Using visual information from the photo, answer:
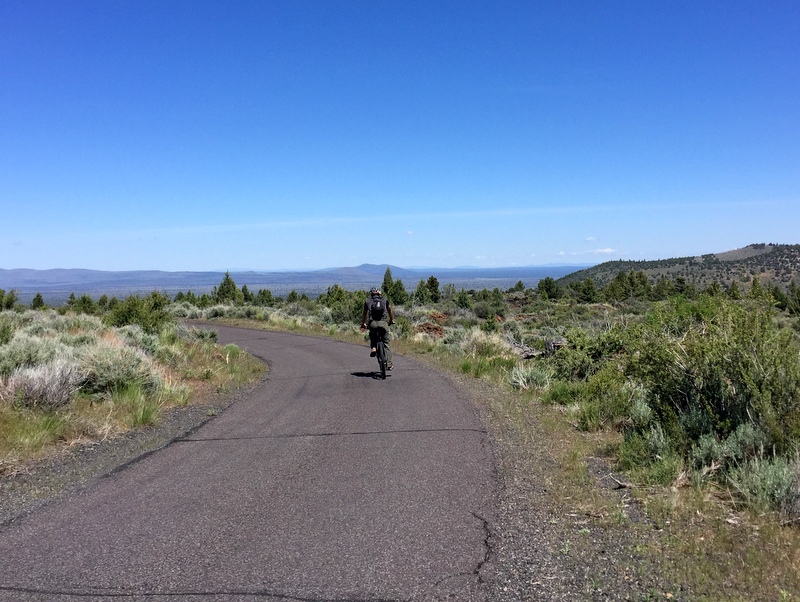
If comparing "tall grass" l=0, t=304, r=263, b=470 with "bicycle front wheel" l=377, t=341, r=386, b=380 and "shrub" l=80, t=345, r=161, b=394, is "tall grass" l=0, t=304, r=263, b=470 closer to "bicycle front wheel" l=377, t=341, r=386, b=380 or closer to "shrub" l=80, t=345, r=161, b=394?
"shrub" l=80, t=345, r=161, b=394

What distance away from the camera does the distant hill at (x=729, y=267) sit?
80375 millimetres

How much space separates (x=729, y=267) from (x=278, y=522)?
328 ft

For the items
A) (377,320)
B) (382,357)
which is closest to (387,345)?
(382,357)

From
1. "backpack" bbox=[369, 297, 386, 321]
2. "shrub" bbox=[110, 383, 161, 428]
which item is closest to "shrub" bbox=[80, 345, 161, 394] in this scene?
"shrub" bbox=[110, 383, 161, 428]

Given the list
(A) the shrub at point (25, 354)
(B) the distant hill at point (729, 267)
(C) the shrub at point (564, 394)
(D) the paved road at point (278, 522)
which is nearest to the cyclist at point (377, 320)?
(C) the shrub at point (564, 394)

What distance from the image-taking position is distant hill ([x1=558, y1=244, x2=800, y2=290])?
80375 millimetres

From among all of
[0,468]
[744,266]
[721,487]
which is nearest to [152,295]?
[0,468]

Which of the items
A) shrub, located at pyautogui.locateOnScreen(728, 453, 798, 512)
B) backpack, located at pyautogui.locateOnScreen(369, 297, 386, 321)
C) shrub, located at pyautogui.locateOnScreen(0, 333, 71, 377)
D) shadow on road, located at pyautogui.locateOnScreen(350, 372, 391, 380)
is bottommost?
shadow on road, located at pyautogui.locateOnScreen(350, 372, 391, 380)

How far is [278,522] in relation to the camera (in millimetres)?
4887

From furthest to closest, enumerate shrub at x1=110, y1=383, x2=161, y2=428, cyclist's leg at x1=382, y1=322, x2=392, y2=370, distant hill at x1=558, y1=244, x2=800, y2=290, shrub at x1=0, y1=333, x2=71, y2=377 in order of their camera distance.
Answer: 1. distant hill at x1=558, y1=244, x2=800, y2=290
2. cyclist's leg at x1=382, y1=322, x2=392, y2=370
3. shrub at x1=0, y1=333, x2=71, y2=377
4. shrub at x1=110, y1=383, x2=161, y2=428

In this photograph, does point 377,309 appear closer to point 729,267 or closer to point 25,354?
point 25,354

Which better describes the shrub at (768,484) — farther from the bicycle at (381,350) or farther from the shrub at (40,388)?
the bicycle at (381,350)

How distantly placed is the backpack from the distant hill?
6468 cm

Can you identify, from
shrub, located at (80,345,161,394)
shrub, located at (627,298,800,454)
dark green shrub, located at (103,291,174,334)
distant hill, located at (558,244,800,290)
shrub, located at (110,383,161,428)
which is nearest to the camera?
shrub, located at (627,298,800,454)
